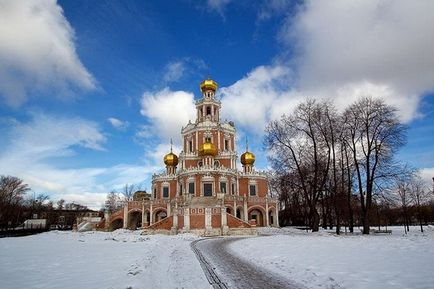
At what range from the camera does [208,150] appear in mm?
51125

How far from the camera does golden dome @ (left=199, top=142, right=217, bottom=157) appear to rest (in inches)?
2016

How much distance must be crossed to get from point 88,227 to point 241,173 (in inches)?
928

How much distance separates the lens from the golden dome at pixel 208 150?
51200mm

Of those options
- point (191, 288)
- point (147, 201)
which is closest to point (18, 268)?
point (191, 288)

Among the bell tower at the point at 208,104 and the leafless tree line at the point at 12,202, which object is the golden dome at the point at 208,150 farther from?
the leafless tree line at the point at 12,202

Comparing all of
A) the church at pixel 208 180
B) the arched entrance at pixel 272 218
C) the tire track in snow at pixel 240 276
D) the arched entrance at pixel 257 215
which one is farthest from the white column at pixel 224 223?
the tire track in snow at pixel 240 276

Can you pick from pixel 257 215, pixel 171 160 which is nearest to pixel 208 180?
pixel 257 215

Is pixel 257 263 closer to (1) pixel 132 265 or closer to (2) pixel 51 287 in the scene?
(1) pixel 132 265

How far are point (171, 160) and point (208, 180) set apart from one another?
10.6 meters

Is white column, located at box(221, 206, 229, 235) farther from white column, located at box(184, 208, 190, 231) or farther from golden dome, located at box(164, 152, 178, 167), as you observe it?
golden dome, located at box(164, 152, 178, 167)

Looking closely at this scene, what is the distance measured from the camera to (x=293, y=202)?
5347 cm

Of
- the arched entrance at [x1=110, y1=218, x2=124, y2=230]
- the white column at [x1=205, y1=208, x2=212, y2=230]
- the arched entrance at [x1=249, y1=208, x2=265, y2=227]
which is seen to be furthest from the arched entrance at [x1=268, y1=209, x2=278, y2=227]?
the arched entrance at [x1=110, y1=218, x2=124, y2=230]

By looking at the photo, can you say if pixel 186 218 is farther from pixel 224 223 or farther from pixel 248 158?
pixel 248 158

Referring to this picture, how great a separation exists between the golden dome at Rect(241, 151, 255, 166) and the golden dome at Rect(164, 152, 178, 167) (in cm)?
1111
